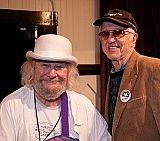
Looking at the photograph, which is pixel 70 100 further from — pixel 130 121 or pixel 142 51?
pixel 142 51

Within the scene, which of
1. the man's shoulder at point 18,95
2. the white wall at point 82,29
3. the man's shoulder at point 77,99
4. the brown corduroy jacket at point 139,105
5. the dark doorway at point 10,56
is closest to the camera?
the brown corduroy jacket at point 139,105

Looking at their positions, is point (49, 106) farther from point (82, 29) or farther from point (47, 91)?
point (82, 29)

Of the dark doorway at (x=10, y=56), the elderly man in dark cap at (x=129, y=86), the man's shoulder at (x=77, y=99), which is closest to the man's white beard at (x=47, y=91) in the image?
the man's shoulder at (x=77, y=99)

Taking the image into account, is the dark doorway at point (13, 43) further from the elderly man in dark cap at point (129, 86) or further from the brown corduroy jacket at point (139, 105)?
the brown corduroy jacket at point (139, 105)

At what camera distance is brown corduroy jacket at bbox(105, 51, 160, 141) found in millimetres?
1623

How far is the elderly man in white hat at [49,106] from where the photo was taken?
65.6 inches

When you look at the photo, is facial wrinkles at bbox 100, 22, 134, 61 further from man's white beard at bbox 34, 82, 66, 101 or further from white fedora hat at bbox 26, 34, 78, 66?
man's white beard at bbox 34, 82, 66, 101

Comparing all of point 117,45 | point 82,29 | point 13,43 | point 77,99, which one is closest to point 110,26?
point 117,45

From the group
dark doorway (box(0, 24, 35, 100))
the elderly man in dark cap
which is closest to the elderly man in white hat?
the elderly man in dark cap

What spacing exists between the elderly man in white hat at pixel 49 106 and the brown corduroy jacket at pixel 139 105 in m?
0.21

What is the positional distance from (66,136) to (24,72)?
49 centimetres

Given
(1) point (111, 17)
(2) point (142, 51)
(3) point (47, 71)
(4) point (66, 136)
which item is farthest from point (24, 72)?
(2) point (142, 51)

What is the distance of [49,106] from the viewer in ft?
5.96

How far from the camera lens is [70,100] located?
1.87 meters
